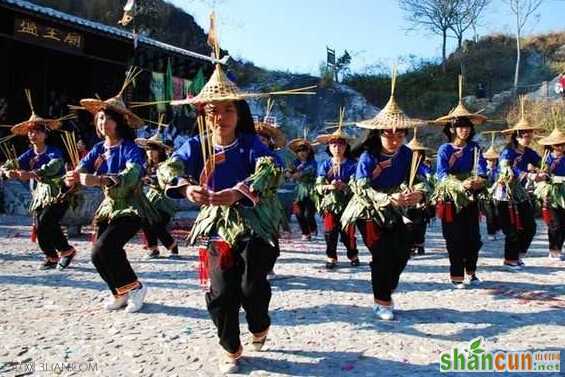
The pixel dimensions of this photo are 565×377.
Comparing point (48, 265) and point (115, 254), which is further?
point (48, 265)

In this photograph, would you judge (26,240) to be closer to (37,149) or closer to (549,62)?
(37,149)

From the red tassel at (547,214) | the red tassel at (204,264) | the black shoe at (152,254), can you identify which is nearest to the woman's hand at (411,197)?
the red tassel at (204,264)

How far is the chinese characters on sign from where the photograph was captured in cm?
1189

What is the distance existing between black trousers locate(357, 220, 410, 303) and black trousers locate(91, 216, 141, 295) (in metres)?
2.06

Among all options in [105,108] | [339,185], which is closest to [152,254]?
[339,185]

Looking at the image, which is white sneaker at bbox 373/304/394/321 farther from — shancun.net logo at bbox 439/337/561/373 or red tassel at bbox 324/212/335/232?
red tassel at bbox 324/212/335/232

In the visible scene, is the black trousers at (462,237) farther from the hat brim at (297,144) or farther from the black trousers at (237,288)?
the hat brim at (297,144)

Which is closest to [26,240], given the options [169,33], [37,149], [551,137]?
[37,149]

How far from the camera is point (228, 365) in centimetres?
318

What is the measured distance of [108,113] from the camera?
4.61 m

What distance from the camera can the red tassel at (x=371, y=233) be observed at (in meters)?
4.41

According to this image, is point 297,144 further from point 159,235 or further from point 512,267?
point 512,267

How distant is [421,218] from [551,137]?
2.19 metres

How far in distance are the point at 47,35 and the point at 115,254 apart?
399 inches
